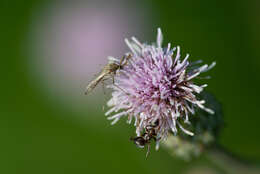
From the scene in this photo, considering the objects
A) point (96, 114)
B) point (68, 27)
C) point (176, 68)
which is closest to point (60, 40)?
point (68, 27)

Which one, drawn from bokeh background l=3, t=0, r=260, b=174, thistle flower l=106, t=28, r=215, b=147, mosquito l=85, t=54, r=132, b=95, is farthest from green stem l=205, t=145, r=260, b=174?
mosquito l=85, t=54, r=132, b=95

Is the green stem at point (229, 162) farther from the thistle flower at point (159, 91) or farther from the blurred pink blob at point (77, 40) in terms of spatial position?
the blurred pink blob at point (77, 40)

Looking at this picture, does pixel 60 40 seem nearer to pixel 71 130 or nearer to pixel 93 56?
pixel 93 56

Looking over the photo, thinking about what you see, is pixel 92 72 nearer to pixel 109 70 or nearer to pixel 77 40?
pixel 77 40

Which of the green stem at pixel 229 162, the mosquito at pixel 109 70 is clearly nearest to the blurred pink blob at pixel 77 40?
the green stem at pixel 229 162

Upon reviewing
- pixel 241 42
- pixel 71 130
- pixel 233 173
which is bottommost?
pixel 233 173

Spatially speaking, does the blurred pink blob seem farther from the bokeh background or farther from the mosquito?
the mosquito
